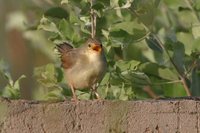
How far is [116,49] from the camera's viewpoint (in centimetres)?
727

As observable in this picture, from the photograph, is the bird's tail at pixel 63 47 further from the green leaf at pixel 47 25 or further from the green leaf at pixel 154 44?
the green leaf at pixel 154 44

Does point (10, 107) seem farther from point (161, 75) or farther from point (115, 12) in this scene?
point (115, 12)

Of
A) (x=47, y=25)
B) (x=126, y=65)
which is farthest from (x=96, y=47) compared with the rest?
Answer: (x=47, y=25)

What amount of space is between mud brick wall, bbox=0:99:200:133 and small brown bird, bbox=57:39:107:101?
109cm

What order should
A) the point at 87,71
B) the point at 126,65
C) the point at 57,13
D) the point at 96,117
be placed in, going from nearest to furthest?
the point at 96,117
the point at 87,71
the point at 126,65
the point at 57,13

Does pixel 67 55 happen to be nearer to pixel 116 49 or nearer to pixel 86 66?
pixel 86 66

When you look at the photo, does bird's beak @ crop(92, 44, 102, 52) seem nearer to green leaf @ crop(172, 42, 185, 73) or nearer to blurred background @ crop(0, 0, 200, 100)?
blurred background @ crop(0, 0, 200, 100)

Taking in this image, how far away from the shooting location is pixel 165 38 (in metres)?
7.62

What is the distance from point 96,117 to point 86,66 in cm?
126

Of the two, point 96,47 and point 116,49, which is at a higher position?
point 116,49

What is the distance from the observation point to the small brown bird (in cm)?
579

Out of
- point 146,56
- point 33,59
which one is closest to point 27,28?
point 33,59

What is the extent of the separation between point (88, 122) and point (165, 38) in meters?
3.08

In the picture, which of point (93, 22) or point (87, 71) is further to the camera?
point (93, 22)
